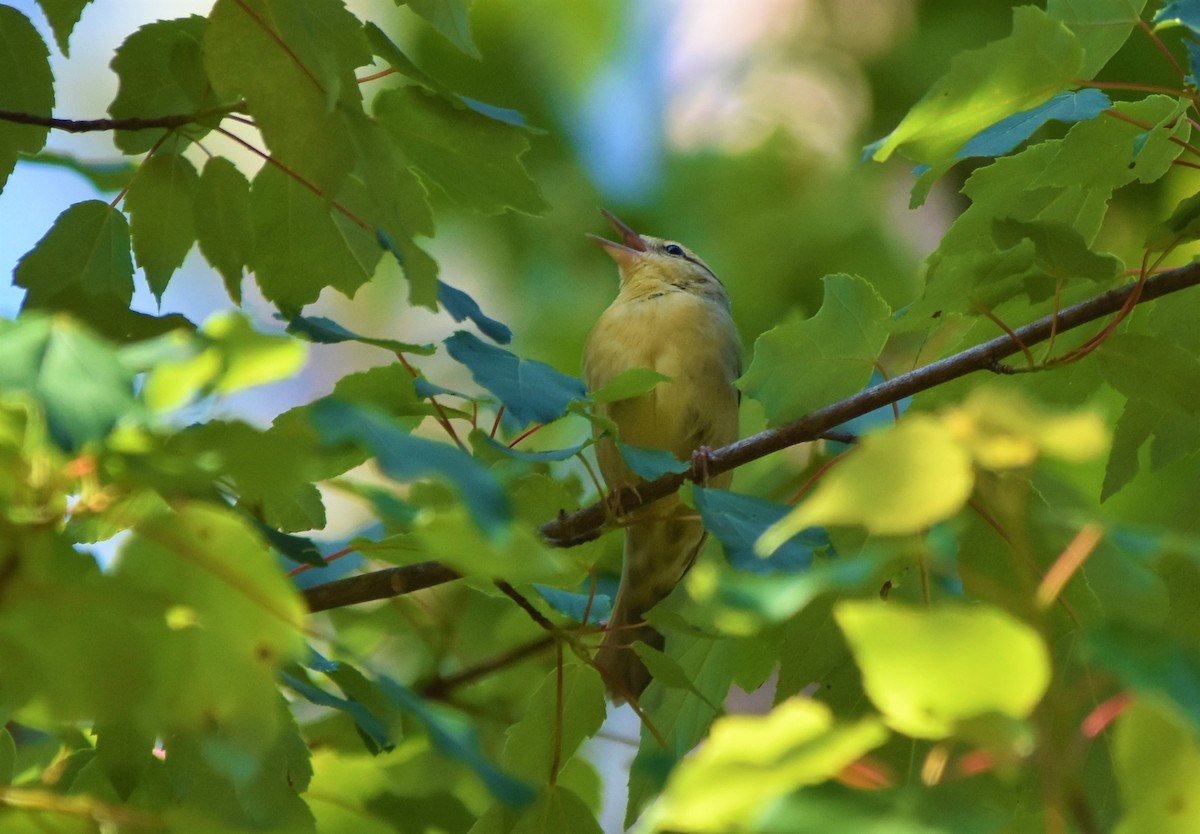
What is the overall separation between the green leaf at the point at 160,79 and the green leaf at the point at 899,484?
163 cm

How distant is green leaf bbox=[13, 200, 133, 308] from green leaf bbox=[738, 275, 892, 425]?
1178 mm

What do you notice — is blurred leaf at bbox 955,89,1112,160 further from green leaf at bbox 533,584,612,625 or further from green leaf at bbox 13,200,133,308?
green leaf at bbox 13,200,133,308

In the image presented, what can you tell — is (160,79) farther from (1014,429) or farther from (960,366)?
(1014,429)

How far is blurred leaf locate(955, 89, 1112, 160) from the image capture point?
2.32m

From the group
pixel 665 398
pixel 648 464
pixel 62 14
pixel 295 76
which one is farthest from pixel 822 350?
pixel 665 398

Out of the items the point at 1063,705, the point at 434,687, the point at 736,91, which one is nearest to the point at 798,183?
the point at 736,91

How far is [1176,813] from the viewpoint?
4.00ft

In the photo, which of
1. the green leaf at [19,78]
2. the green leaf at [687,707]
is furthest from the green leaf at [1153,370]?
the green leaf at [19,78]

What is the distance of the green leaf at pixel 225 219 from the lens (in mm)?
2490

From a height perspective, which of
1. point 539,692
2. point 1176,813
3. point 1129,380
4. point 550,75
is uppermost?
point 1176,813

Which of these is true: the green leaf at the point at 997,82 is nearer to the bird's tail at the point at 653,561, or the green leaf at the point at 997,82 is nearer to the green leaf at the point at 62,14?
the green leaf at the point at 62,14

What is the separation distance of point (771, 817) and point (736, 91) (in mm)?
8875

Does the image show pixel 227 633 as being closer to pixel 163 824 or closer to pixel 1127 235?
pixel 163 824

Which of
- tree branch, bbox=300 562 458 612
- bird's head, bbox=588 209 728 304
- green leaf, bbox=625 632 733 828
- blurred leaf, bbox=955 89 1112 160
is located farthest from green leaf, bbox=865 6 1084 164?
bird's head, bbox=588 209 728 304
